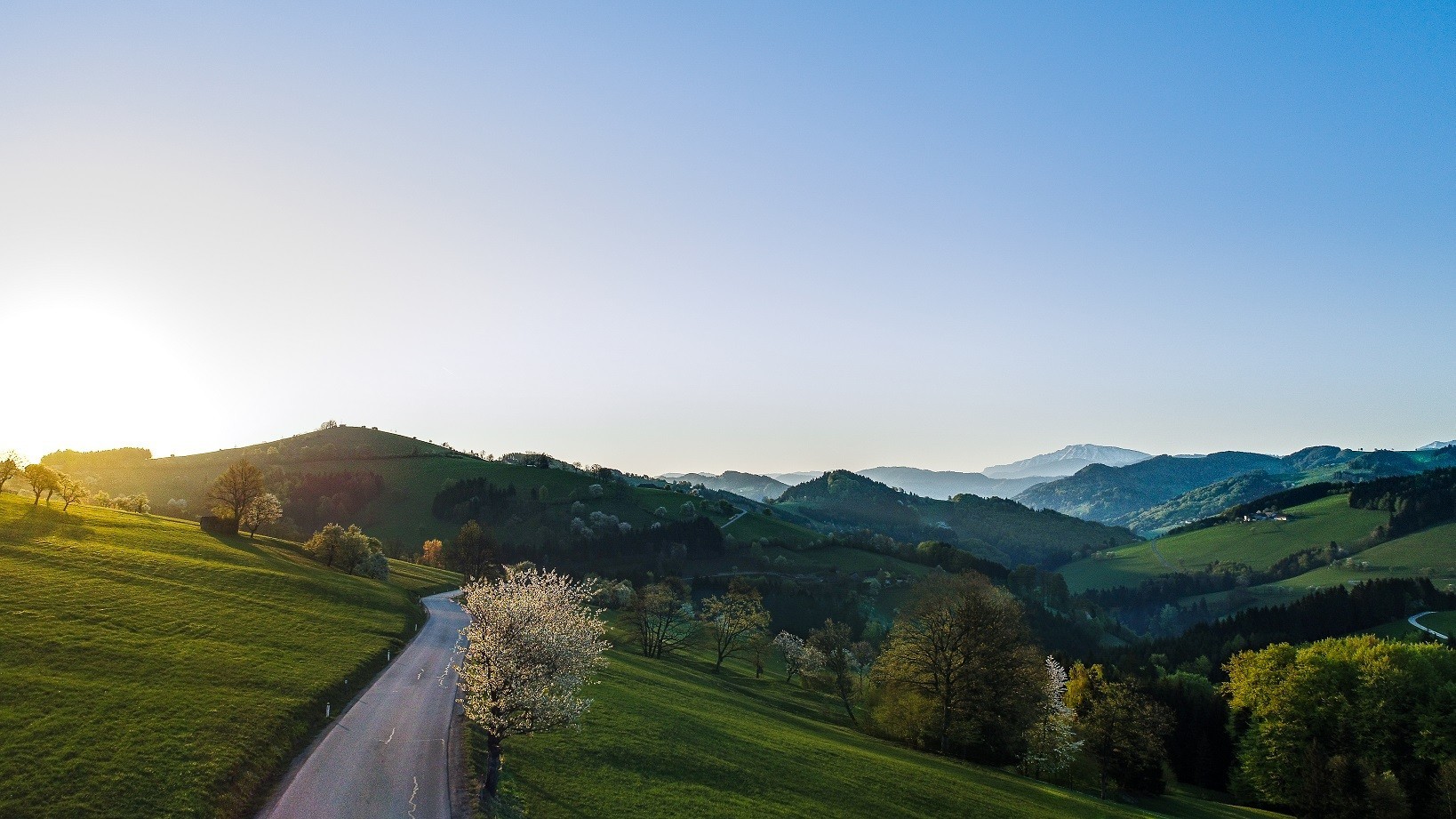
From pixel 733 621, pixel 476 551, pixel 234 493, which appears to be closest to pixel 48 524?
pixel 234 493

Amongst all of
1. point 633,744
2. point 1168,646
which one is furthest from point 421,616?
point 1168,646

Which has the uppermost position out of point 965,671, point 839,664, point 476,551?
point 476,551

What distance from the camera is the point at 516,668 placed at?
36.6 metres

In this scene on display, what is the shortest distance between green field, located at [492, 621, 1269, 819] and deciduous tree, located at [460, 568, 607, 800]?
12.3ft

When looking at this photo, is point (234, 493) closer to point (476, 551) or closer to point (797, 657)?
point (476, 551)

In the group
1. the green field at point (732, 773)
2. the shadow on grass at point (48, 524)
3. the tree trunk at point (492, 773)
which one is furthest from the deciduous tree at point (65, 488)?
the tree trunk at point (492, 773)

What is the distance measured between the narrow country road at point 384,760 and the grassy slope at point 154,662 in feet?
5.81

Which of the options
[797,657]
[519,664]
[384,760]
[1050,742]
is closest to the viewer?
[519,664]

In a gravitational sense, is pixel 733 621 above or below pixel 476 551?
below

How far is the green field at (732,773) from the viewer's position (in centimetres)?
3947

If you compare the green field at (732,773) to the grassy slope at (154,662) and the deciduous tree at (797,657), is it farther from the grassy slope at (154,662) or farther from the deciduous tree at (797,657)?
the deciduous tree at (797,657)

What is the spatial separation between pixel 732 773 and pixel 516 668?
1783cm

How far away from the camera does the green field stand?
129 feet

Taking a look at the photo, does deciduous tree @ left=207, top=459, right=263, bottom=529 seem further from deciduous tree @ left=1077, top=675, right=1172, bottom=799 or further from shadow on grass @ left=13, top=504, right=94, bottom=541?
deciduous tree @ left=1077, top=675, right=1172, bottom=799
